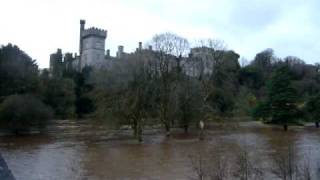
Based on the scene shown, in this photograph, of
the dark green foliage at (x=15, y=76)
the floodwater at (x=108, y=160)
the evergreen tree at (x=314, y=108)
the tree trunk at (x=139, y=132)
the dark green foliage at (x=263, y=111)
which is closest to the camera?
the floodwater at (x=108, y=160)

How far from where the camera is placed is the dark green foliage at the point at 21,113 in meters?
39.6

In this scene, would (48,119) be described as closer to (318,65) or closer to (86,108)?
(86,108)

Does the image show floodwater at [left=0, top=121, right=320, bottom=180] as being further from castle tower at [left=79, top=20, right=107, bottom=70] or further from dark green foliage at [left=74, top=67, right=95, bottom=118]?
castle tower at [left=79, top=20, right=107, bottom=70]

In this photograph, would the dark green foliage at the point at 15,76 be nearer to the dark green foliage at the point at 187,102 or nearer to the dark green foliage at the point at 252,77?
the dark green foliage at the point at 187,102

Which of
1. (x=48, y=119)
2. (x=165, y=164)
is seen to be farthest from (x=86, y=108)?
(x=165, y=164)

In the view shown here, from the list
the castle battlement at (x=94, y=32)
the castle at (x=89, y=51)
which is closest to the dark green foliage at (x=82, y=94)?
the castle at (x=89, y=51)

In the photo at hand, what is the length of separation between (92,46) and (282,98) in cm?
6524

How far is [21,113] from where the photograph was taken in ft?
130

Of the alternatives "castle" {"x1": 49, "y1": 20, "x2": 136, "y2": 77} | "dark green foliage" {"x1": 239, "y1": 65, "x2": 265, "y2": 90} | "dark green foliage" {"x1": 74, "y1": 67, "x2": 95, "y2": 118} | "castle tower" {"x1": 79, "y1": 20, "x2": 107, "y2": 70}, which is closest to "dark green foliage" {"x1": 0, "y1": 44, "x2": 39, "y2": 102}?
"dark green foliage" {"x1": 74, "y1": 67, "x2": 95, "y2": 118}

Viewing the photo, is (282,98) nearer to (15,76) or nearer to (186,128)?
(186,128)

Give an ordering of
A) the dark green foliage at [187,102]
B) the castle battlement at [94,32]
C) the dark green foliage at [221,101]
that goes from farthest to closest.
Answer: the castle battlement at [94,32], the dark green foliage at [221,101], the dark green foliage at [187,102]

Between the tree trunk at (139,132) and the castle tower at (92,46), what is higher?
the castle tower at (92,46)

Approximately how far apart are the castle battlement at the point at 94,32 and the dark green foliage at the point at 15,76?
5204 cm

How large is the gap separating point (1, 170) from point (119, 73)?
104 ft
